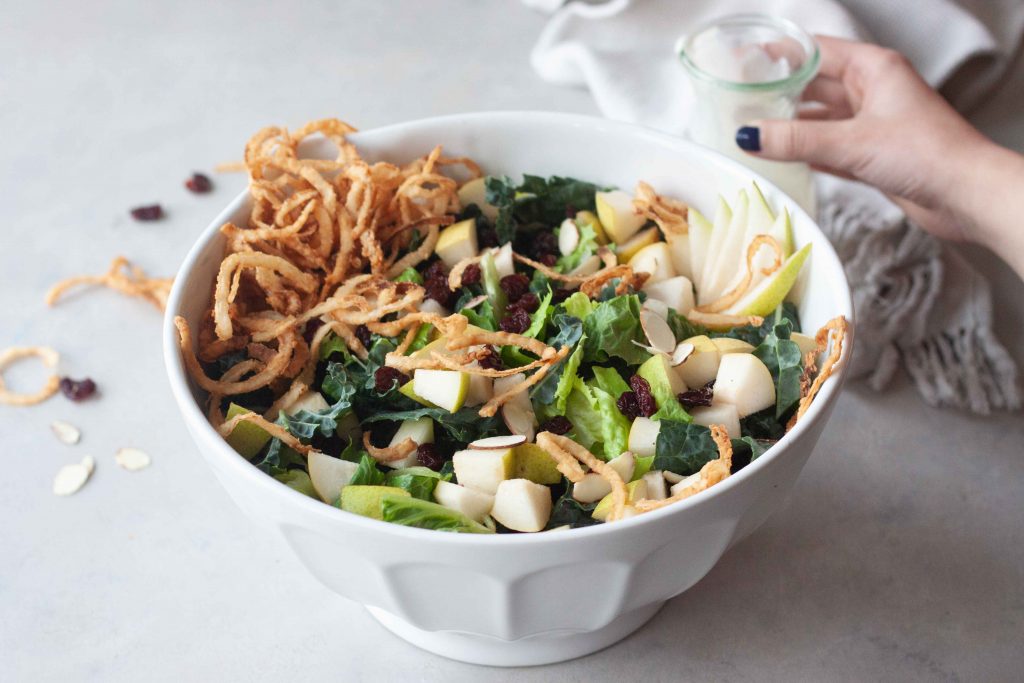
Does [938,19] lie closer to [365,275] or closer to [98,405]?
[365,275]

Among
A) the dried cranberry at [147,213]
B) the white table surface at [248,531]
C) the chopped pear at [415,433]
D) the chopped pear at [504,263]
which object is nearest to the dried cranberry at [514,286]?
the chopped pear at [504,263]

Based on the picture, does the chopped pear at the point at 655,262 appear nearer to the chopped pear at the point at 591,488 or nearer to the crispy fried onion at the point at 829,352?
the crispy fried onion at the point at 829,352

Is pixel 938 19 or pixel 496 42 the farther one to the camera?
pixel 496 42

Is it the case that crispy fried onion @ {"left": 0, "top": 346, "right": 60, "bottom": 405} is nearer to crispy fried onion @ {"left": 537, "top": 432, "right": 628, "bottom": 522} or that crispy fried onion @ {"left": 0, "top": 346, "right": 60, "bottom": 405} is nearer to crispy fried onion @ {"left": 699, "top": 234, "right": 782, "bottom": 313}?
crispy fried onion @ {"left": 537, "top": 432, "right": 628, "bottom": 522}

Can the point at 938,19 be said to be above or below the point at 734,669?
above

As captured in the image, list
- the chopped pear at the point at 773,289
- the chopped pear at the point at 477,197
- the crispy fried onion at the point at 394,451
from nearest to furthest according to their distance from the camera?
the crispy fried onion at the point at 394,451
the chopped pear at the point at 773,289
the chopped pear at the point at 477,197

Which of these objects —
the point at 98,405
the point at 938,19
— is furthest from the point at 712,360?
the point at 938,19

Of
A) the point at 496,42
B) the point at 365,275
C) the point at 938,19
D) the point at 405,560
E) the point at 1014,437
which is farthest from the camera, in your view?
the point at 496,42

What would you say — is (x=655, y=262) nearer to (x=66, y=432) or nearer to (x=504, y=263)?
(x=504, y=263)

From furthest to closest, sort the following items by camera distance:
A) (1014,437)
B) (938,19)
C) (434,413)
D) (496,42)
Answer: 1. (496,42)
2. (938,19)
3. (1014,437)
4. (434,413)
